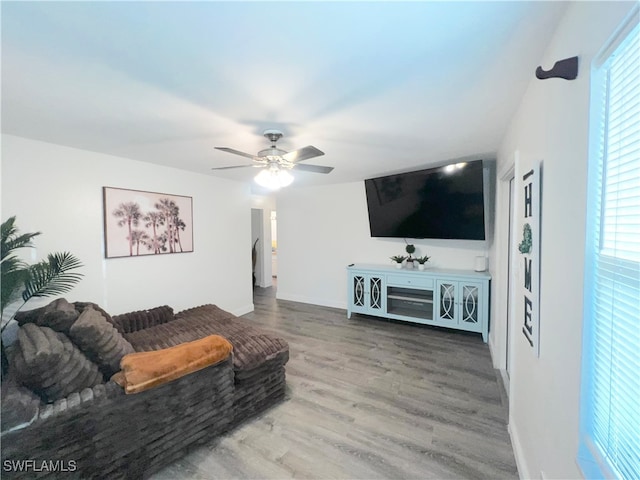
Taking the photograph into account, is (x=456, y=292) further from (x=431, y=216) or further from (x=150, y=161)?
(x=150, y=161)

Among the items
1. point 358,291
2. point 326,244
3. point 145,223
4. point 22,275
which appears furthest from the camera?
point 326,244

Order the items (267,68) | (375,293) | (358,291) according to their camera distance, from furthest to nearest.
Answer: (358,291) < (375,293) < (267,68)

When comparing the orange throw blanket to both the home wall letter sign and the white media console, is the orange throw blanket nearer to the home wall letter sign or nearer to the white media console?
the home wall letter sign

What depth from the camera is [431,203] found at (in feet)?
11.6

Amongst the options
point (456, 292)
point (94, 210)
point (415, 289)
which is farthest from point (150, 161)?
point (456, 292)

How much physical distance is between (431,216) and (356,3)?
2999mm

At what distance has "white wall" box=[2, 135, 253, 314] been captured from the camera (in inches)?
97.2

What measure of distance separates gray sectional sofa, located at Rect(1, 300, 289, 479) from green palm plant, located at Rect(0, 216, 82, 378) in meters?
0.20

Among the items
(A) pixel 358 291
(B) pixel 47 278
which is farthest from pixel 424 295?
(B) pixel 47 278

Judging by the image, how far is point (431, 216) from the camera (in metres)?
3.60

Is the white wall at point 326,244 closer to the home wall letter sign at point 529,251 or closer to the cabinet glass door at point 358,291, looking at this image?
the cabinet glass door at point 358,291

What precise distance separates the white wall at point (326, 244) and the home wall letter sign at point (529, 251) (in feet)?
7.93

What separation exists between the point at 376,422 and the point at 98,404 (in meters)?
1.84

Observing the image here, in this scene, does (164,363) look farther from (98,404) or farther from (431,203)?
(431,203)
